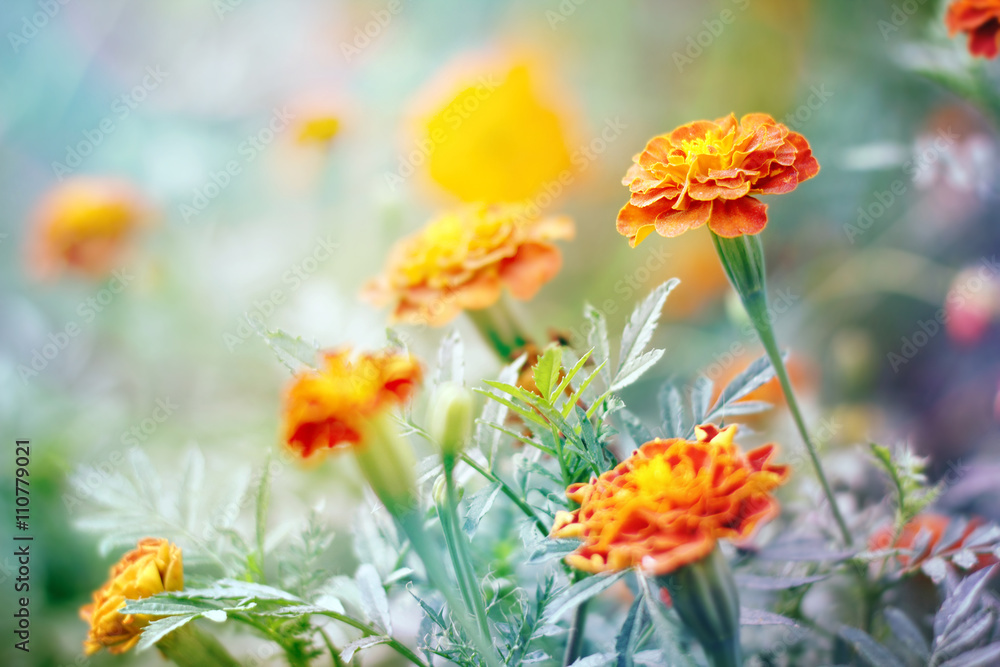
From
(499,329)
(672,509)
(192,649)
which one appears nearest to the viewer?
(672,509)

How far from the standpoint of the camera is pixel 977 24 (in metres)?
0.44

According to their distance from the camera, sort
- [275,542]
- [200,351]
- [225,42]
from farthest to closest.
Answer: [225,42] < [200,351] < [275,542]

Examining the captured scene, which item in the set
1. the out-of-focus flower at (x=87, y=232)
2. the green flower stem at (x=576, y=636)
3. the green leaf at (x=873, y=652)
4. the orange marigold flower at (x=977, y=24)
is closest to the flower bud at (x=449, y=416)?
the green flower stem at (x=576, y=636)

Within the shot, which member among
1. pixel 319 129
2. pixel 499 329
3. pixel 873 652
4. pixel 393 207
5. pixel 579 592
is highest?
pixel 319 129

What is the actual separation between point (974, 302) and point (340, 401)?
26.1 inches

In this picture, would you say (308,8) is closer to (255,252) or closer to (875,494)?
(255,252)

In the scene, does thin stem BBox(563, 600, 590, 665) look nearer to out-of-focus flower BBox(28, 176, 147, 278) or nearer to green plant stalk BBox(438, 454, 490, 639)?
green plant stalk BBox(438, 454, 490, 639)

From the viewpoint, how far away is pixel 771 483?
0.28 metres

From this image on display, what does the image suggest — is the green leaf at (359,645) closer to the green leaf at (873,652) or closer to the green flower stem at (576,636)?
the green flower stem at (576,636)

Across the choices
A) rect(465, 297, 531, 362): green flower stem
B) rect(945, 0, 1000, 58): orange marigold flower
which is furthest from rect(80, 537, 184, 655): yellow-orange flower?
rect(945, 0, 1000, 58): orange marigold flower

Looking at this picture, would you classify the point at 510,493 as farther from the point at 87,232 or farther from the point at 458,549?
the point at 87,232

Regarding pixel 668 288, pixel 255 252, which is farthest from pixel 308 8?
pixel 668 288

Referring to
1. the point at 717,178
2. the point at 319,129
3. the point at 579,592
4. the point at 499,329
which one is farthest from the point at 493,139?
the point at 579,592

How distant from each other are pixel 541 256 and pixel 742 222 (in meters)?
0.14
